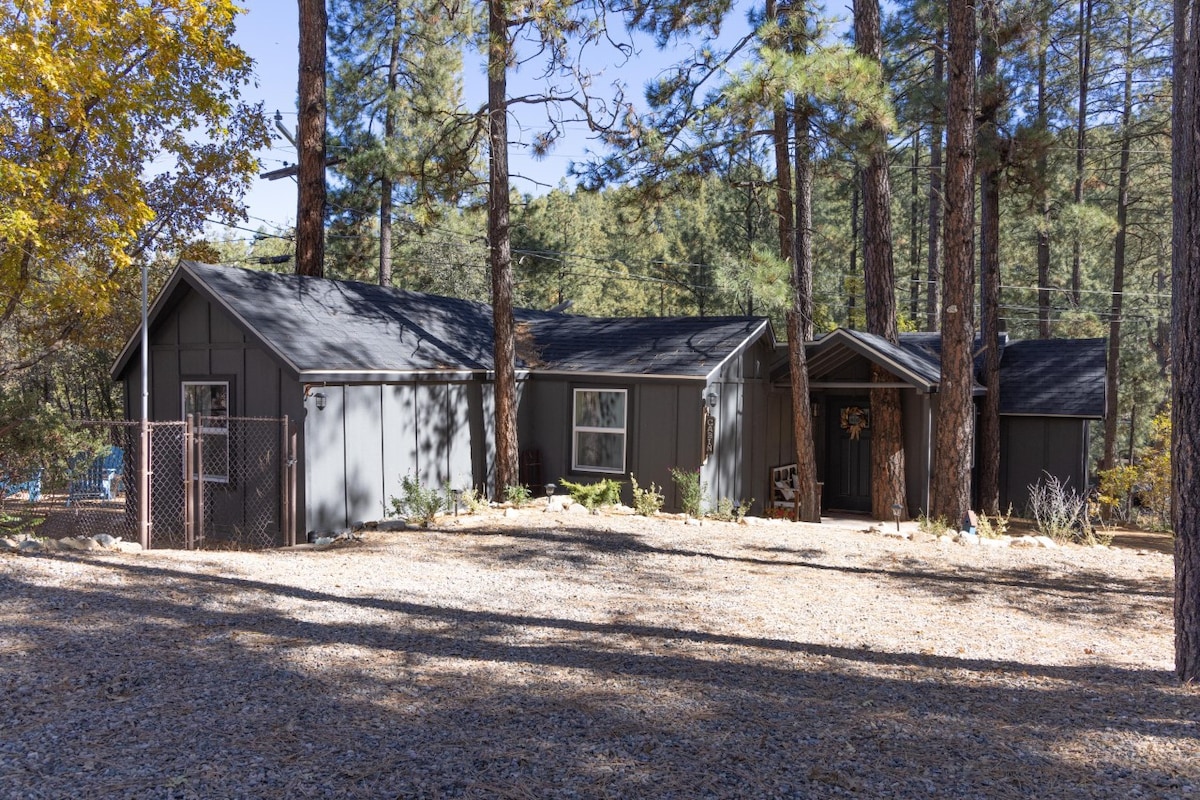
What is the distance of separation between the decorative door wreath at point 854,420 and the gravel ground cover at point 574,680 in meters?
7.74

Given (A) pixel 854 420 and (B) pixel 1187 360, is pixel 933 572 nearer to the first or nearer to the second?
(B) pixel 1187 360

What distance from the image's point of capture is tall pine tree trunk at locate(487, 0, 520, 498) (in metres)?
12.6

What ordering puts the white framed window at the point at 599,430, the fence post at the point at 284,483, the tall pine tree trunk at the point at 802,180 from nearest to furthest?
the fence post at the point at 284,483, the tall pine tree trunk at the point at 802,180, the white framed window at the point at 599,430

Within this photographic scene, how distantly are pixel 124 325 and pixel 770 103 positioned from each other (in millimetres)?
11366

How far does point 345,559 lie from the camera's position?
8.91 metres

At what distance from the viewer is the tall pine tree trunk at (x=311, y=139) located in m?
14.2

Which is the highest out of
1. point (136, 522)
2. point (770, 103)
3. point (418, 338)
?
point (770, 103)

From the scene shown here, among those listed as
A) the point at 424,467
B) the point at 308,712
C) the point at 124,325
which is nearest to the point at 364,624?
the point at 308,712

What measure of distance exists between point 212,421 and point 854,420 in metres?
11.3

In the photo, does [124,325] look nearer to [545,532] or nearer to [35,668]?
[545,532]

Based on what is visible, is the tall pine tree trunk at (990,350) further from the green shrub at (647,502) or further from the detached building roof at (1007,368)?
the green shrub at (647,502)

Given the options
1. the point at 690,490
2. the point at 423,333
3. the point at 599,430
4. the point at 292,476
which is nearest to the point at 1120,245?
the point at 690,490

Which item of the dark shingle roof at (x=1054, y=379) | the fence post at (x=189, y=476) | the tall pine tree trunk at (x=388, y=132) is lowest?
the fence post at (x=189, y=476)

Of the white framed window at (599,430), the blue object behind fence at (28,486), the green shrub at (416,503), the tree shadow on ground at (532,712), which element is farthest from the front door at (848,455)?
the blue object behind fence at (28,486)
